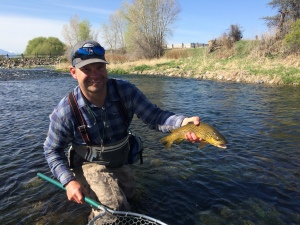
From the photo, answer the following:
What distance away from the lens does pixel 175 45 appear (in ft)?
255

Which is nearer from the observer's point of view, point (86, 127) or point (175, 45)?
point (86, 127)

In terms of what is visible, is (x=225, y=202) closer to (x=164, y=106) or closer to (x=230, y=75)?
(x=164, y=106)

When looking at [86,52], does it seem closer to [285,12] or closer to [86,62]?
[86,62]

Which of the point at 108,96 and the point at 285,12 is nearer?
the point at 108,96

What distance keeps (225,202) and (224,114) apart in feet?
23.2

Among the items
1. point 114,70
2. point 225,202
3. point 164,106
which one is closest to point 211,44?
point 114,70

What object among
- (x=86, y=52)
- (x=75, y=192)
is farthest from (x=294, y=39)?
(x=75, y=192)

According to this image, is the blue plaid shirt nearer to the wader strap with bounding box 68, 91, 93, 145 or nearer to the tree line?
the wader strap with bounding box 68, 91, 93, 145

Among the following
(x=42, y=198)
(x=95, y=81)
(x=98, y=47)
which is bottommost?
(x=42, y=198)

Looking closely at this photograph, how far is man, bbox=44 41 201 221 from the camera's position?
3498mm

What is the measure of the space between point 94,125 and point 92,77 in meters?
0.70

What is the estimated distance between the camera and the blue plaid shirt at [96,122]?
11.9 feet

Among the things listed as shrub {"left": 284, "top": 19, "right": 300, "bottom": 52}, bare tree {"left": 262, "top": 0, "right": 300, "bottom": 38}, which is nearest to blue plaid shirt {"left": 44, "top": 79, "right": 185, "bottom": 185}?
shrub {"left": 284, "top": 19, "right": 300, "bottom": 52}

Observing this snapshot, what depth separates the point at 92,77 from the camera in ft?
11.5
